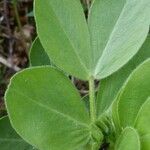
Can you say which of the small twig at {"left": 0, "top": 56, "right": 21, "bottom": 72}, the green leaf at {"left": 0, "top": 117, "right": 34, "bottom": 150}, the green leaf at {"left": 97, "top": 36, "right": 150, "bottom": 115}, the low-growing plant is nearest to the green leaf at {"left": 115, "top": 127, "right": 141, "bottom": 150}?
the low-growing plant

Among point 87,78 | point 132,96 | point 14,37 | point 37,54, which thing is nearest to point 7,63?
point 14,37

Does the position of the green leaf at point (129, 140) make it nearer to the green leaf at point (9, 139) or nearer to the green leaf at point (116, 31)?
the green leaf at point (116, 31)

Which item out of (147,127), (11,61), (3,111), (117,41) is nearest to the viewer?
(147,127)

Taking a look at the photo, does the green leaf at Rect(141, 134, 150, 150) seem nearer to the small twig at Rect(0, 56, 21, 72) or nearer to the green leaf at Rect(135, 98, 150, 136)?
the green leaf at Rect(135, 98, 150, 136)

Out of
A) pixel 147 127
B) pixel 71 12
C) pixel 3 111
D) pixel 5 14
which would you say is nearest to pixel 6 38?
pixel 5 14

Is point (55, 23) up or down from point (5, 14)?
up

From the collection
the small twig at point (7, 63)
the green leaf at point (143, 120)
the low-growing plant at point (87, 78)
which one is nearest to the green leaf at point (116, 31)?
the low-growing plant at point (87, 78)

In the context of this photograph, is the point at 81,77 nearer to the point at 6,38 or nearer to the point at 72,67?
the point at 72,67
